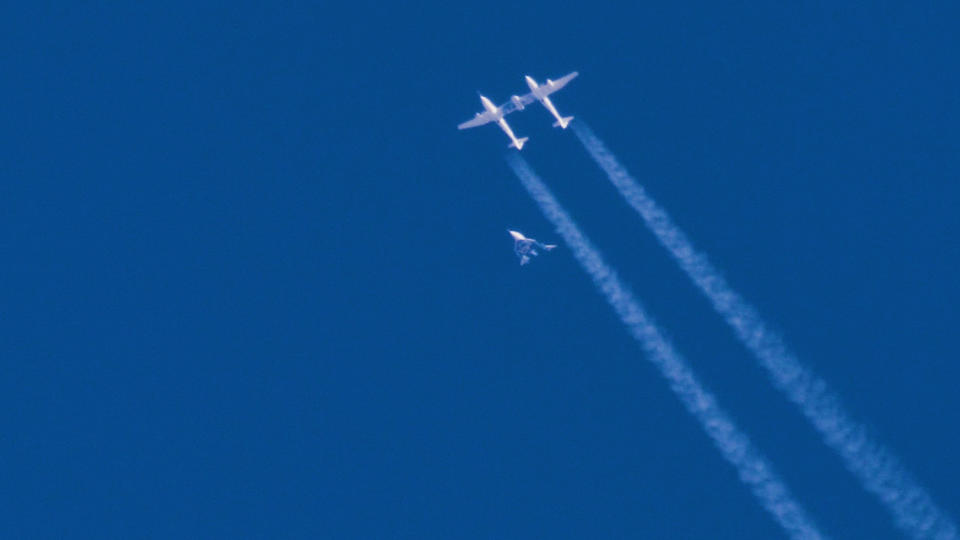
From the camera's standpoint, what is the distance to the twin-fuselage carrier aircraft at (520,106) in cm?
9700

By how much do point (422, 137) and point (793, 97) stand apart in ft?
134

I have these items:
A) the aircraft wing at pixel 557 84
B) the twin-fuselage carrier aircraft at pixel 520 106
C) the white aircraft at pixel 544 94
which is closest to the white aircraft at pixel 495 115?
the twin-fuselage carrier aircraft at pixel 520 106

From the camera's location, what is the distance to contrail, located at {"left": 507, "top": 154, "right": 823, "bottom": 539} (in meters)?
81.9

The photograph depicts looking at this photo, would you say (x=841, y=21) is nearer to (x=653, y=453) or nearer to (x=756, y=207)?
(x=756, y=207)

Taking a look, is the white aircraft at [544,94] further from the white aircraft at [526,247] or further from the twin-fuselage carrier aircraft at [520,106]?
the white aircraft at [526,247]

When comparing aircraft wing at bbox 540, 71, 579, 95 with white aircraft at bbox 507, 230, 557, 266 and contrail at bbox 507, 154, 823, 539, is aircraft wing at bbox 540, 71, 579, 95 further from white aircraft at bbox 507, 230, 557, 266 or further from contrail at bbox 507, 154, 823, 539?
white aircraft at bbox 507, 230, 557, 266

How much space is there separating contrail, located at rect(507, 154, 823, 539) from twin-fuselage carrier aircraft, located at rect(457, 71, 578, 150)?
10.5 ft

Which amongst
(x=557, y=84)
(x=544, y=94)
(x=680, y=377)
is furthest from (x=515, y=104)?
(x=680, y=377)

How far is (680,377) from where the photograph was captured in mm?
87125

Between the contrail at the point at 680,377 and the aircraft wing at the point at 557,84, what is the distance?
809 cm

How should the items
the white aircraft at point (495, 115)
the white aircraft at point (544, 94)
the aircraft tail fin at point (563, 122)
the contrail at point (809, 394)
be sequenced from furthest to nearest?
the white aircraft at point (495, 115) → the white aircraft at point (544, 94) → the aircraft tail fin at point (563, 122) → the contrail at point (809, 394)

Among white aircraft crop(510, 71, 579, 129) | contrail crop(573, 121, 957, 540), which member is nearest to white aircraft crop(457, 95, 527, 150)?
white aircraft crop(510, 71, 579, 129)

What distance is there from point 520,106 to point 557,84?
4.71 metres

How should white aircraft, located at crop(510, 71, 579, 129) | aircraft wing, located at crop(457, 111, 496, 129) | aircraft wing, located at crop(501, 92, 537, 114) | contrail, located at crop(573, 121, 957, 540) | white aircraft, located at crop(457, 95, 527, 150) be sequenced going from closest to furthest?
1. contrail, located at crop(573, 121, 957, 540)
2. white aircraft, located at crop(510, 71, 579, 129)
3. aircraft wing, located at crop(501, 92, 537, 114)
4. white aircraft, located at crop(457, 95, 527, 150)
5. aircraft wing, located at crop(457, 111, 496, 129)
